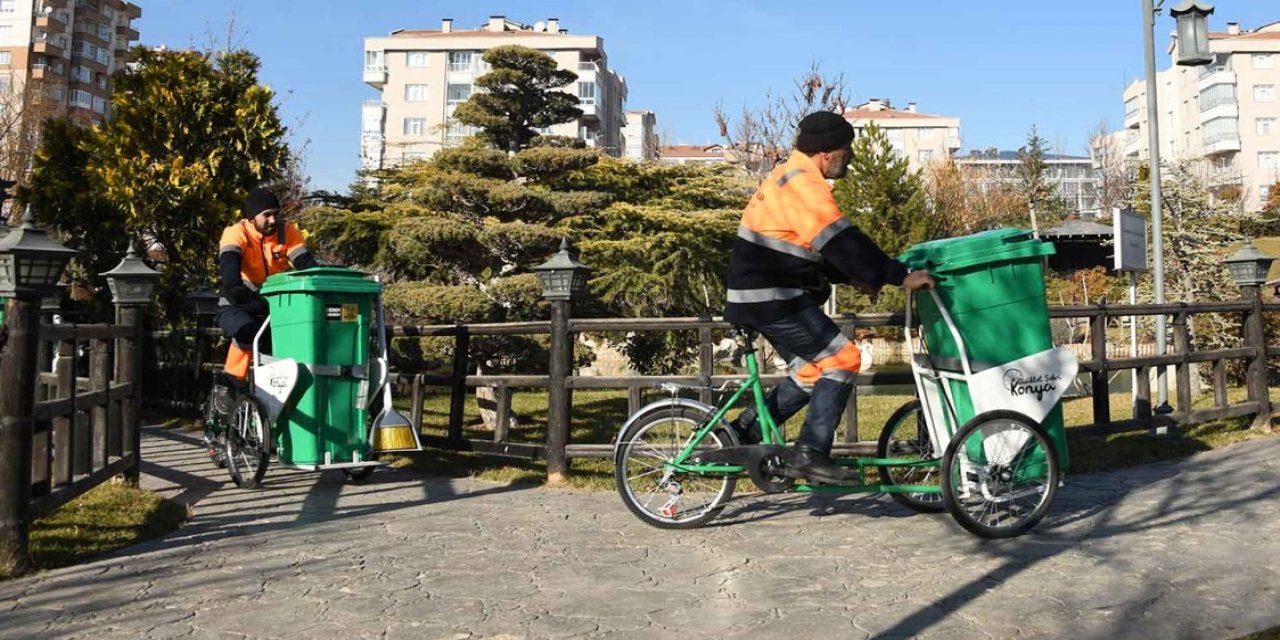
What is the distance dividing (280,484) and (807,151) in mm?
4194

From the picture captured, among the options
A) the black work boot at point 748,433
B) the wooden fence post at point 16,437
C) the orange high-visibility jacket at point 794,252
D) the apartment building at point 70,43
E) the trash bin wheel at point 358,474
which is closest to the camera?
the wooden fence post at point 16,437

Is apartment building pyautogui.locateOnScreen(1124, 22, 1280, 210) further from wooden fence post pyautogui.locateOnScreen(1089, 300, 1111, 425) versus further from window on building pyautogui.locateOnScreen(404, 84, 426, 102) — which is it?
wooden fence post pyautogui.locateOnScreen(1089, 300, 1111, 425)

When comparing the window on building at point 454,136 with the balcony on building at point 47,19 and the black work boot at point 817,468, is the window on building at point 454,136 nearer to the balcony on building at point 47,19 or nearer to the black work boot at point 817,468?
the black work boot at point 817,468

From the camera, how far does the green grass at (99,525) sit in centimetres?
463

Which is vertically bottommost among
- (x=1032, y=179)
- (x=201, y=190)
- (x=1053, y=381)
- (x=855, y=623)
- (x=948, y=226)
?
(x=855, y=623)

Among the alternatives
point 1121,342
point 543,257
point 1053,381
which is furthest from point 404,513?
point 1121,342

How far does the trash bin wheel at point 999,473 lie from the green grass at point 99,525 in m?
3.94

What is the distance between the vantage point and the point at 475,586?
4.07 meters

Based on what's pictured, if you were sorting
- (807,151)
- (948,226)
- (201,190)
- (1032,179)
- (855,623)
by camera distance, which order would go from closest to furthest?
(855,623)
(807,151)
(201,190)
(948,226)
(1032,179)

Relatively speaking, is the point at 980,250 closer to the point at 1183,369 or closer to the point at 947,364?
the point at 947,364

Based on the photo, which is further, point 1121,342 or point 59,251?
point 1121,342

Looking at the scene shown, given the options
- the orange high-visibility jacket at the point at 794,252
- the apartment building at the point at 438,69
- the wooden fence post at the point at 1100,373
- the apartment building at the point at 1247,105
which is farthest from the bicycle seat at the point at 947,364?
the apartment building at the point at 1247,105

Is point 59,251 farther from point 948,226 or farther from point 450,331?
point 948,226

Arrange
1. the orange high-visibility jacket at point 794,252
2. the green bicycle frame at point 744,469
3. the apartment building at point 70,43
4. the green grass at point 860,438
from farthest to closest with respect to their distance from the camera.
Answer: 1. the apartment building at point 70,43
2. the green grass at point 860,438
3. the green bicycle frame at point 744,469
4. the orange high-visibility jacket at point 794,252
